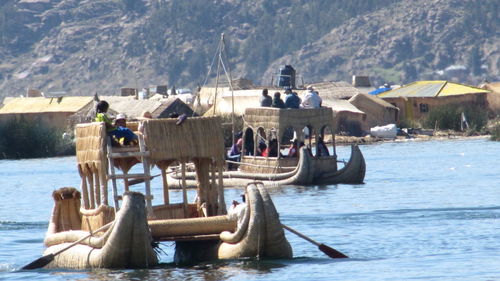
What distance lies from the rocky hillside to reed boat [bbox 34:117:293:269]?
130 meters

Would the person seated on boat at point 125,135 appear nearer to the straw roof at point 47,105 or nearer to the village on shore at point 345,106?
the village on shore at point 345,106

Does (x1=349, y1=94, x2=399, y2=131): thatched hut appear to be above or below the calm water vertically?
above

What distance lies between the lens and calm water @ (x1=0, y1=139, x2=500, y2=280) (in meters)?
18.0

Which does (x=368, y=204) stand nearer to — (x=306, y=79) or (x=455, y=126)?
(x=455, y=126)

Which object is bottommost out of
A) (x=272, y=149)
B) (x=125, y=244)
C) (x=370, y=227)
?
(x=370, y=227)

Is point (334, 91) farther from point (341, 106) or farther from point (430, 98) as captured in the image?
point (341, 106)

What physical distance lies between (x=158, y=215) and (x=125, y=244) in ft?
6.05

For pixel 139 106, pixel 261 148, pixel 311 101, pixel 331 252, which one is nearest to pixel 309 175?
pixel 311 101

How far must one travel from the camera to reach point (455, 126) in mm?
69000

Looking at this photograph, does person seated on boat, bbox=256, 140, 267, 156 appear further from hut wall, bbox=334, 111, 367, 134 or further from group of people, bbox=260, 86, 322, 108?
hut wall, bbox=334, 111, 367, 134

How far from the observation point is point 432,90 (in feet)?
250

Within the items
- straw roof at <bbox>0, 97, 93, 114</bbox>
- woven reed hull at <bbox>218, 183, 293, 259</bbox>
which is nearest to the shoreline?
straw roof at <bbox>0, 97, 93, 114</bbox>

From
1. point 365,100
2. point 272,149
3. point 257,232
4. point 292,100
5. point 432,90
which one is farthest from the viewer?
point 432,90

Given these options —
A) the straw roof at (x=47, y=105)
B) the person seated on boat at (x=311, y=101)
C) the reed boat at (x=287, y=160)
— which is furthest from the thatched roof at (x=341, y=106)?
the person seated on boat at (x=311, y=101)
